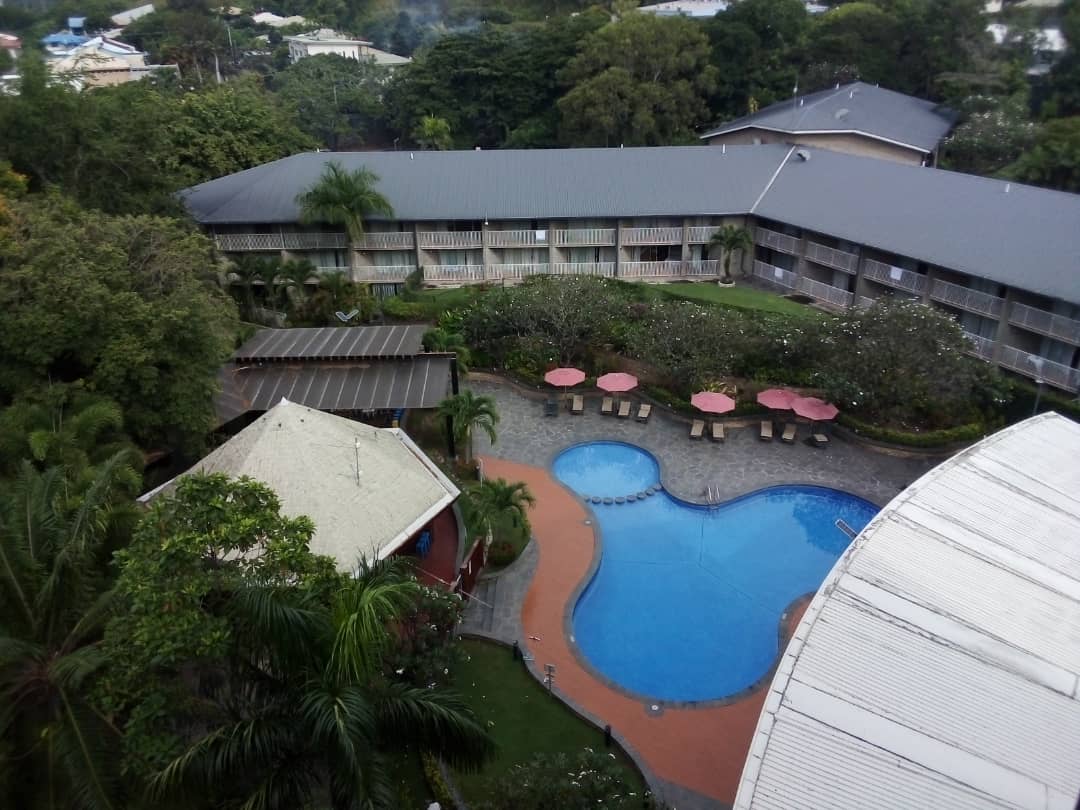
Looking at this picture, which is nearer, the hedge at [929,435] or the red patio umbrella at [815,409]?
the hedge at [929,435]

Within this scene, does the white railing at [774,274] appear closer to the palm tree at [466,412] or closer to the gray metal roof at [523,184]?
the gray metal roof at [523,184]

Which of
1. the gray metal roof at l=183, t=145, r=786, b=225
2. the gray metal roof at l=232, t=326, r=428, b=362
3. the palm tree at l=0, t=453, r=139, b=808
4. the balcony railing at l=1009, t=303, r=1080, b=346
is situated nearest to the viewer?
the palm tree at l=0, t=453, r=139, b=808

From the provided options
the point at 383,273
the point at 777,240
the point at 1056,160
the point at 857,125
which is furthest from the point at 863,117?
the point at 383,273

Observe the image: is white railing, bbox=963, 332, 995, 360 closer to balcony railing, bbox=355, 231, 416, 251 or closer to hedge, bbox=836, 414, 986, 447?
hedge, bbox=836, 414, 986, 447

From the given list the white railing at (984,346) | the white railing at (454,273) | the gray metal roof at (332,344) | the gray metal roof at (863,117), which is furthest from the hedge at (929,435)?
the gray metal roof at (863,117)

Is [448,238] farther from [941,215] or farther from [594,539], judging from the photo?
[941,215]

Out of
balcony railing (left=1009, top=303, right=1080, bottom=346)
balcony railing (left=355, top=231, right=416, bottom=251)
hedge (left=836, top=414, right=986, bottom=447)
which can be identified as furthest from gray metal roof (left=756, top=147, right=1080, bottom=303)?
balcony railing (left=355, top=231, right=416, bottom=251)

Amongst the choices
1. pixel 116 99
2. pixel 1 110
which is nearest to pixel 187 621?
pixel 1 110
